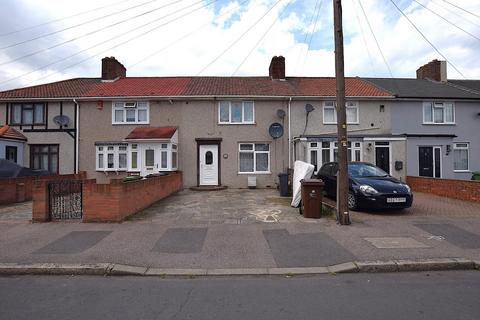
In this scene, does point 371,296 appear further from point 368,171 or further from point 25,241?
point 368,171

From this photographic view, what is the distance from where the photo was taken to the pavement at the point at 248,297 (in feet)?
13.0

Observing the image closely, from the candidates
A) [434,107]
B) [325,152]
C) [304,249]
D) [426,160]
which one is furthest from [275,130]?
[304,249]

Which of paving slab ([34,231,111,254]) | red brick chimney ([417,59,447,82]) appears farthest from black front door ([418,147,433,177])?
paving slab ([34,231,111,254])

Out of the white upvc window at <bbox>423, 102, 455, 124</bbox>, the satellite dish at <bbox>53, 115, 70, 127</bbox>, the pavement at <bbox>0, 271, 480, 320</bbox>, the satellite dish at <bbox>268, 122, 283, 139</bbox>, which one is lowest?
the pavement at <bbox>0, 271, 480, 320</bbox>

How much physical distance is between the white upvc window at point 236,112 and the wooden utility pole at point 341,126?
394 inches

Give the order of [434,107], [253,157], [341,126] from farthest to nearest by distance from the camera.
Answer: [434,107]
[253,157]
[341,126]

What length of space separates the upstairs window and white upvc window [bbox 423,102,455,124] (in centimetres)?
2191

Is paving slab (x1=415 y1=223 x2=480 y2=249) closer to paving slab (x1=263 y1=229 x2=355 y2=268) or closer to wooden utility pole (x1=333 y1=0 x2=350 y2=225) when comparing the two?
wooden utility pole (x1=333 y1=0 x2=350 y2=225)

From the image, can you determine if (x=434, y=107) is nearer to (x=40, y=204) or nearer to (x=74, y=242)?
(x=74, y=242)

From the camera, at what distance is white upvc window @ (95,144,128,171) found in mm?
18500

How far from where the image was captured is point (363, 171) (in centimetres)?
1162

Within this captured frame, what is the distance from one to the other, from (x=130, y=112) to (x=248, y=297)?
16.4 metres

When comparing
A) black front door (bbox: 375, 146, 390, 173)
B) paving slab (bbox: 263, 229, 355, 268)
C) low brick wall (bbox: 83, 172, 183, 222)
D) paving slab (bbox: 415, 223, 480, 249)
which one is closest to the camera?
paving slab (bbox: 263, 229, 355, 268)

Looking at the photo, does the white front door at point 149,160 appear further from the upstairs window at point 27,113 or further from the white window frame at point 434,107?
the white window frame at point 434,107
